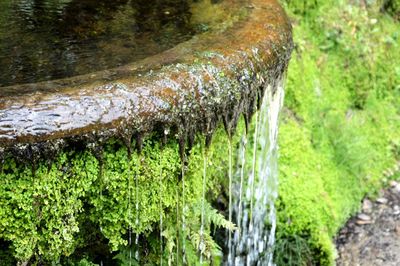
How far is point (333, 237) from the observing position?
5582 mm

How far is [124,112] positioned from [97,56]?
1026 millimetres

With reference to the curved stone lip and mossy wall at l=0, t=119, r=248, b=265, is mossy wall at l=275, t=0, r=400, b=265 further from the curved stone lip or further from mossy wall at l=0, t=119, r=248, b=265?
the curved stone lip

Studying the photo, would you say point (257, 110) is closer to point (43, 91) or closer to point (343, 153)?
point (43, 91)

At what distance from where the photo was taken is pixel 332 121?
655cm

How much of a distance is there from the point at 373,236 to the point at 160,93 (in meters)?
3.58

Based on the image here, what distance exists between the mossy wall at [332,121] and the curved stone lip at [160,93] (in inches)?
70.3

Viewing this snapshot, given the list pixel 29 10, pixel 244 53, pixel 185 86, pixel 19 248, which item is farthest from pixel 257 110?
pixel 29 10

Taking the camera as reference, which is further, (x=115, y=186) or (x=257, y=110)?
(x=257, y=110)

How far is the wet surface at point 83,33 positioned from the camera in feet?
11.4

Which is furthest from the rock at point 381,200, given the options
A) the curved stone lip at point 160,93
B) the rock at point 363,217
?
the curved stone lip at point 160,93

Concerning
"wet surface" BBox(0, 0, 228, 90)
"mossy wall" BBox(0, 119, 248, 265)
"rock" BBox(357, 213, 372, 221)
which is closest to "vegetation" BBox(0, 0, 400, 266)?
"mossy wall" BBox(0, 119, 248, 265)

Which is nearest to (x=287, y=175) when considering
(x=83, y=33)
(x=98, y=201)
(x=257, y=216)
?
(x=257, y=216)

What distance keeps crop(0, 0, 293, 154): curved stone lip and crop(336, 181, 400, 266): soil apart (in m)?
2.45

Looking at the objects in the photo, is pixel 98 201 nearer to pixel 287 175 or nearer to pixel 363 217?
pixel 287 175
